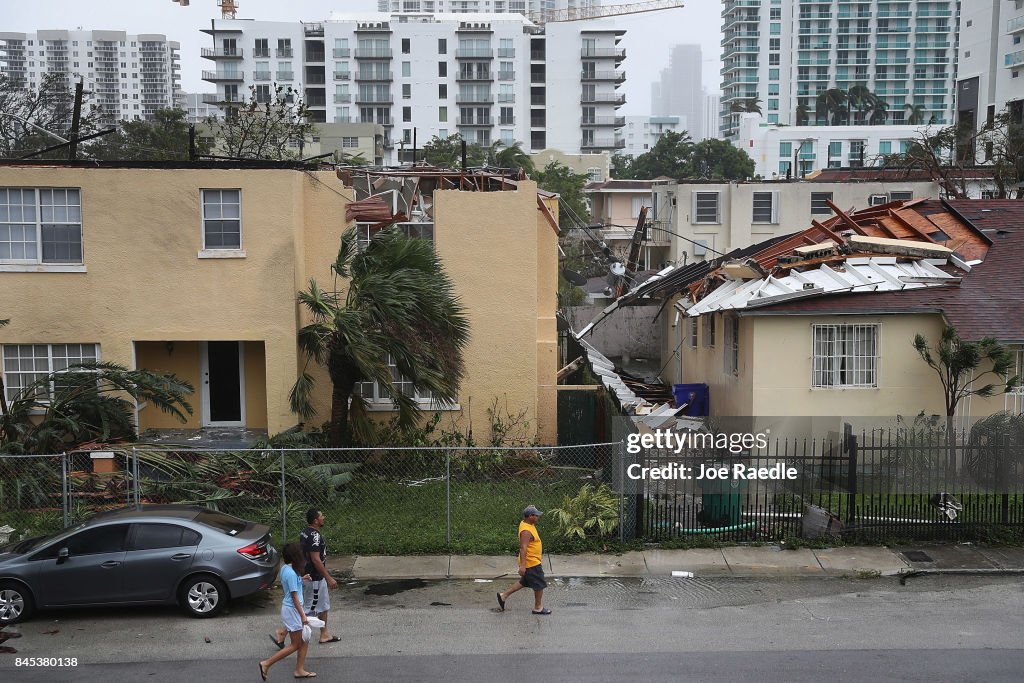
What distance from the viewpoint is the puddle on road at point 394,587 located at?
12828 mm

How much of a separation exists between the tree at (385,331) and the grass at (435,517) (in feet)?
4.66

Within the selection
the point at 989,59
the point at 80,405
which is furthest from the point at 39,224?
the point at 989,59

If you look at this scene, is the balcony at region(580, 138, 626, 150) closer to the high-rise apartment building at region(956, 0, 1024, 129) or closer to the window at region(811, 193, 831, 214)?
the high-rise apartment building at region(956, 0, 1024, 129)

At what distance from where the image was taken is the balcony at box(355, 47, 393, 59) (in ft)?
347

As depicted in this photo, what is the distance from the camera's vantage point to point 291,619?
32.3ft

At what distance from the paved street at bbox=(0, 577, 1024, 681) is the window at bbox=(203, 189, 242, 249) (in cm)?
797

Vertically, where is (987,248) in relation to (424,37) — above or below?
below

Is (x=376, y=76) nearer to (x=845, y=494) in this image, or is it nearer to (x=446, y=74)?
(x=446, y=74)

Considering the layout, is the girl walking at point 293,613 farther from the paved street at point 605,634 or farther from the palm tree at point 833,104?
the palm tree at point 833,104

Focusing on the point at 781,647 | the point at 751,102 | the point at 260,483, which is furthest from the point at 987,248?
the point at 751,102

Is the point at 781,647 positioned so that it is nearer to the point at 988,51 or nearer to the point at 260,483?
the point at 260,483

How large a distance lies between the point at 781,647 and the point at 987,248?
13.2m

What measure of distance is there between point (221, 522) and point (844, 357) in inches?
444

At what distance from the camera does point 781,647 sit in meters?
10.7
